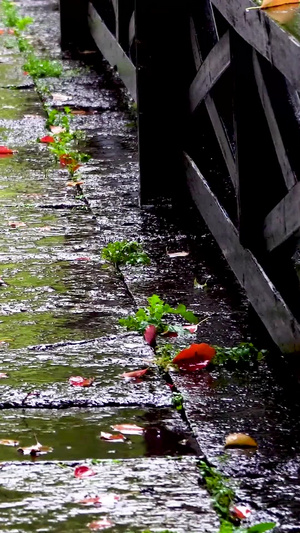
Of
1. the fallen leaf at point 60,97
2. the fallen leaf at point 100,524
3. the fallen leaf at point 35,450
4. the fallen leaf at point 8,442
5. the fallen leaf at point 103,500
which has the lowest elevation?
the fallen leaf at point 60,97

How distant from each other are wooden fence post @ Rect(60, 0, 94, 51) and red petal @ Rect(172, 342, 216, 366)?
5216mm

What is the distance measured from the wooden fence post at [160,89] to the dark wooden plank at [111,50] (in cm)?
134

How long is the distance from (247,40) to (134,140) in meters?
2.70

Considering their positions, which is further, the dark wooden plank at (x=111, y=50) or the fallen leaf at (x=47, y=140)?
the dark wooden plank at (x=111, y=50)

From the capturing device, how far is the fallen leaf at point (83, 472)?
264 centimetres

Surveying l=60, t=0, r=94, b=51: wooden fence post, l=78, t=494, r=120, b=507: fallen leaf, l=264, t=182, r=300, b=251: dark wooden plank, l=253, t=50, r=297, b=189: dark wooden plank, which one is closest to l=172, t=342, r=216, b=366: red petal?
l=264, t=182, r=300, b=251: dark wooden plank

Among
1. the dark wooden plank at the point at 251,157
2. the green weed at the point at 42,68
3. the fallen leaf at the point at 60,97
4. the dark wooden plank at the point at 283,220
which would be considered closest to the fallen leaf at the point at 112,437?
the dark wooden plank at the point at 283,220

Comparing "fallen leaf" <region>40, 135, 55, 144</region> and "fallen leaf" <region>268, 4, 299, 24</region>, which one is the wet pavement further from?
"fallen leaf" <region>268, 4, 299, 24</region>

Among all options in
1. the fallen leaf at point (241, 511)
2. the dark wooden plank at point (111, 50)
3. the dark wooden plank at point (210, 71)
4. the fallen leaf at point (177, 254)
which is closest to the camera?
the fallen leaf at point (241, 511)

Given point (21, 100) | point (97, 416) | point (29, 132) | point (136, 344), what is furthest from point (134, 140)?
point (97, 416)

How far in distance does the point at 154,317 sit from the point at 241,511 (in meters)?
1.20

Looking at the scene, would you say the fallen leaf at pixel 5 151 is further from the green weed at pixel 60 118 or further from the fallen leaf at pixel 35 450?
the fallen leaf at pixel 35 450

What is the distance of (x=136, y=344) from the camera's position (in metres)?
3.46

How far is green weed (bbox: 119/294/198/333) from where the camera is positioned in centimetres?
356
